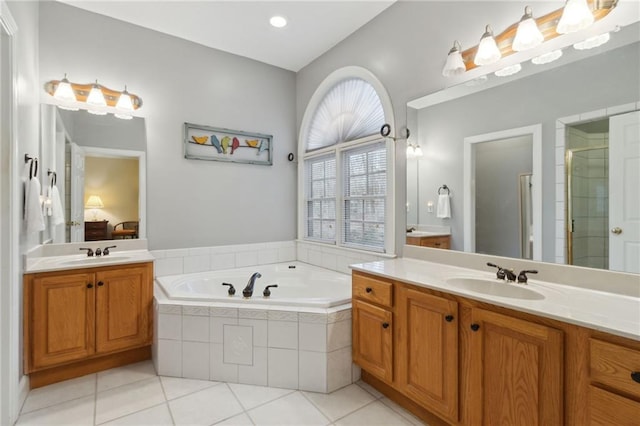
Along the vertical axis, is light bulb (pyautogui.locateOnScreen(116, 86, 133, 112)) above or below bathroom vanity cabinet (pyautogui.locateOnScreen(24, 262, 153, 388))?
above

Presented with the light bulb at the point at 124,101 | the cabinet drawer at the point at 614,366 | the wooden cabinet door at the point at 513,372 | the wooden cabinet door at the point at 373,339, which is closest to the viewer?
the cabinet drawer at the point at 614,366

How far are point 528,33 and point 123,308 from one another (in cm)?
323

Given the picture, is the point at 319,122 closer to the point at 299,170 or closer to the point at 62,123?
the point at 299,170

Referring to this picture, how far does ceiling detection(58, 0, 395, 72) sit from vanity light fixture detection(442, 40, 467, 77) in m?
0.90

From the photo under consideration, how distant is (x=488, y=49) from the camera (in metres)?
1.85

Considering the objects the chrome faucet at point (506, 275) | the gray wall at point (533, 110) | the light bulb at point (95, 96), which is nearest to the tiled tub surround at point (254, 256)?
the gray wall at point (533, 110)

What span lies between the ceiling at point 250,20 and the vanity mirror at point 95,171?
911 millimetres

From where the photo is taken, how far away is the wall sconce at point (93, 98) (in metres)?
2.55

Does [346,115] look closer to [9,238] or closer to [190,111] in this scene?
[190,111]

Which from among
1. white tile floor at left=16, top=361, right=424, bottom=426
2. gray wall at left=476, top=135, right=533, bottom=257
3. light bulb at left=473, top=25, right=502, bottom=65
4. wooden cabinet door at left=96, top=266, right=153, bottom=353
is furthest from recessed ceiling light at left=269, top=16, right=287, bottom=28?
white tile floor at left=16, top=361, right=424, bottom=426

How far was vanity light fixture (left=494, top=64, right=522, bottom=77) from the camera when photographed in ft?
6.01

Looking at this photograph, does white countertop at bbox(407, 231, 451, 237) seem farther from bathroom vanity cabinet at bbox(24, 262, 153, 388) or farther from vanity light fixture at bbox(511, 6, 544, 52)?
bathroom vanity cabinet at bbox(24, 262, 153, 388)

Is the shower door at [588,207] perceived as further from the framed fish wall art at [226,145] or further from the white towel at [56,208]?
the white towel at [56,208]

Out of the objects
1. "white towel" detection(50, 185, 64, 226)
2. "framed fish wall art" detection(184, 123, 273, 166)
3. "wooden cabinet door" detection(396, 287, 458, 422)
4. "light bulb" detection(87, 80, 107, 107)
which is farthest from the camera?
"framed fish wall art" detection(184, 123, 273, 166)
